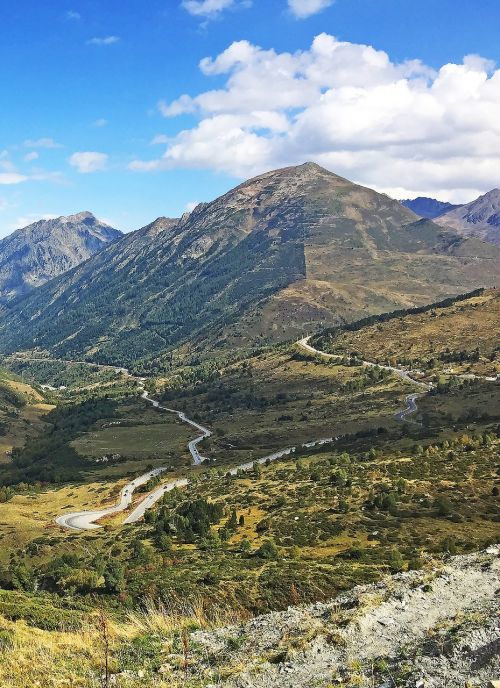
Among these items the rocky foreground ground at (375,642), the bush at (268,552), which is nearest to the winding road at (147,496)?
the bush at (268,552)

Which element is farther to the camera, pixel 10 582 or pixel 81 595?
pixel 10 582

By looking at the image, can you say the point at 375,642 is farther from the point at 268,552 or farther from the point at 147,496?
the point at 147,496

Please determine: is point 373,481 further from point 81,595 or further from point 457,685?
point 457,685

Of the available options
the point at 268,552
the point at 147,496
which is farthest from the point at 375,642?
the point at 147,496

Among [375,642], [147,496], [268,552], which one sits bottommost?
[147,496]

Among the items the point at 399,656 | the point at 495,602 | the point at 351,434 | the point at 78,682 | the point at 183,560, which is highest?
the point at 78,682

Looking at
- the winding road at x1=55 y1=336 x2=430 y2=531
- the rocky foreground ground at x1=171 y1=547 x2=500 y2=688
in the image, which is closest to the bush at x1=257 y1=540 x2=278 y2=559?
the rocky foreground ground at x1=171 y1=547 x2=500 y2=688

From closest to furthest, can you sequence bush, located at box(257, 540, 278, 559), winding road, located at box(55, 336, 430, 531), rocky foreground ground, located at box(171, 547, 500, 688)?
rocky foreground ground, located at box(171, 547, 500, 688) → bush, located at box(257, 540, 278, 559) → winding road, located at box(55, 336, 430, 531)

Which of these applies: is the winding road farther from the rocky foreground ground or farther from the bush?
the rocky foreground ground

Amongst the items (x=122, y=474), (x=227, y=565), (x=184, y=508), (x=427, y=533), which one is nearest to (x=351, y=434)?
(x=122, y=474)
